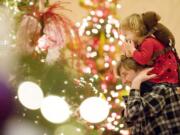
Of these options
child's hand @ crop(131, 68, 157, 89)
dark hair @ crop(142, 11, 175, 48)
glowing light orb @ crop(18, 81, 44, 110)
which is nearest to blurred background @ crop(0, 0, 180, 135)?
glowing light orb @ crop(18, 81, 44, 110)

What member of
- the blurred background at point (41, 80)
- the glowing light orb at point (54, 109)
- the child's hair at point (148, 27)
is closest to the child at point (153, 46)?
the child's hair at point (148, 27)

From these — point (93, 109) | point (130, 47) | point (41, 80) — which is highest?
point (130, 47)

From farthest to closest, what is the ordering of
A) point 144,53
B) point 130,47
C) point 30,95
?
1. point 130,47
2. point 144,53
3. point 30,95

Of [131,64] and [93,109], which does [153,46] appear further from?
[93,109]

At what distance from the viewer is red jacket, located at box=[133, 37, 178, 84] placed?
1.29 meters

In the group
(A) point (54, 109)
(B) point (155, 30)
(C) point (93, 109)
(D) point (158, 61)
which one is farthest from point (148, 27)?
(A) point (54, 109)

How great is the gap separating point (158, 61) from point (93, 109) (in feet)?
1.03

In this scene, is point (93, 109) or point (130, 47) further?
point (130, 47)

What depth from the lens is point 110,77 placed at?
1.87 metres

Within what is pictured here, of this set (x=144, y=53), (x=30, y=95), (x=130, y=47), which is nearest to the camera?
(x=30, y=95)

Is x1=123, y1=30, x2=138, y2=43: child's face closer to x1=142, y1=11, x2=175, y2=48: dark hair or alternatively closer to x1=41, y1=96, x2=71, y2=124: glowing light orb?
x1=142, y1=11, x2=175, y2=48: dark hair

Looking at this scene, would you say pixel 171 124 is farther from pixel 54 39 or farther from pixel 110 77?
pixel 110 77

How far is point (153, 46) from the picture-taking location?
130 cm

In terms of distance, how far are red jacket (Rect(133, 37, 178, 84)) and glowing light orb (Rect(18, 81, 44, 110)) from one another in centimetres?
40
